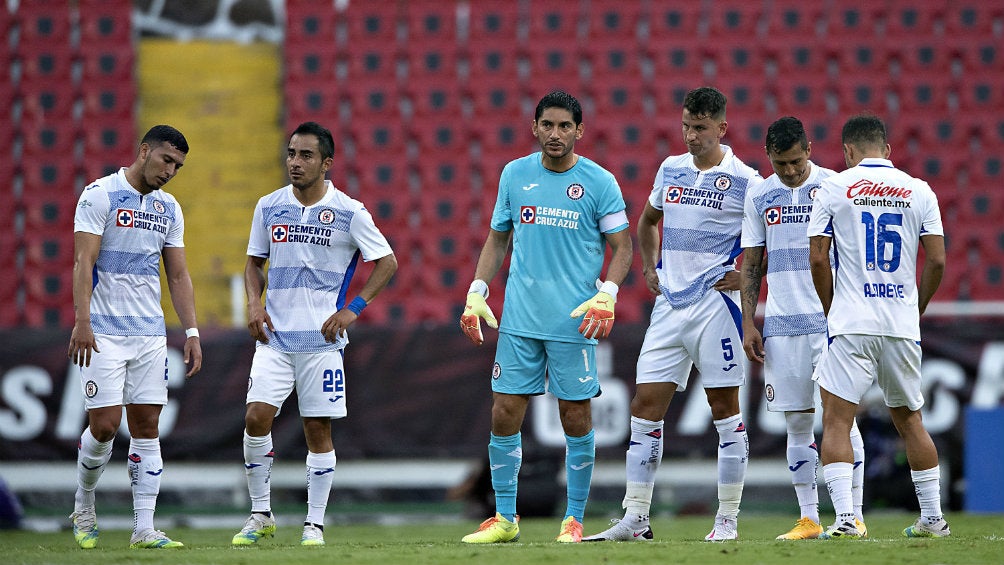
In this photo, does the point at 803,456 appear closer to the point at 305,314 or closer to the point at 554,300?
the point at 554,300

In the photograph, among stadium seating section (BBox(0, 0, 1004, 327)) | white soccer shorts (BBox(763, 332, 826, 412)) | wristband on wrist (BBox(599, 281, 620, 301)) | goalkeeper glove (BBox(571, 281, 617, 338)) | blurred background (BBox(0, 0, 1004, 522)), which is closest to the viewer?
goalkeeper glove (BBox(571, 281, 617, 338))

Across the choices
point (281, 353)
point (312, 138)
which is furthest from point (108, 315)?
point (312, 138)

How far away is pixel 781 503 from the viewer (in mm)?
10875

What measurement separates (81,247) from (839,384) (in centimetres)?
421

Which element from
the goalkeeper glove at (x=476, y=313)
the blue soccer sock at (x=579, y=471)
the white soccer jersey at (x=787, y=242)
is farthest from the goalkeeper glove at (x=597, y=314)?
the white soccer jersey at (x=787, y=242)

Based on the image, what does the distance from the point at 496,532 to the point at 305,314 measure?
173 centimetres

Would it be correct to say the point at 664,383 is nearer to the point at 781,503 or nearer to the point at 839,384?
the point at 839,384

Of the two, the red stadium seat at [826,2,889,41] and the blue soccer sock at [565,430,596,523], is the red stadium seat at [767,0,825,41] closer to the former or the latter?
the red stadium seat at [826,2,889,41]

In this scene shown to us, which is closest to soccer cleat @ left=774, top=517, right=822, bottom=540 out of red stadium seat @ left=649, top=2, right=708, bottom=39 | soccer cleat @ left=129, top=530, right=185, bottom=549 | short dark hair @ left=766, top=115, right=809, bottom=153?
short dark hair @ left=766, top=115, right=809, bottom=153

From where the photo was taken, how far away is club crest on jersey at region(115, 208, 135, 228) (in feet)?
22.8

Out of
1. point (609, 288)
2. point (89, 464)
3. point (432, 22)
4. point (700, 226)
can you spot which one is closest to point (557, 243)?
point (609, 288)

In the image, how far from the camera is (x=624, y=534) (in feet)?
22.0

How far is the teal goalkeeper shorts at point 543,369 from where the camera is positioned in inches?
257

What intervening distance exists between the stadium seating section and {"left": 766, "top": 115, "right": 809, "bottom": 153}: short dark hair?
7338 millimetres
